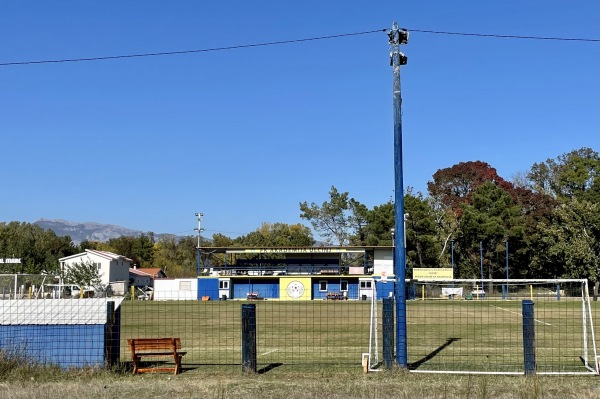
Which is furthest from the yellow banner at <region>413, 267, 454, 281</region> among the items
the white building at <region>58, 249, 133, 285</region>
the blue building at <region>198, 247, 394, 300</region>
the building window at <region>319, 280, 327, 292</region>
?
the white building at <region>58, 249, 133, 285</region>

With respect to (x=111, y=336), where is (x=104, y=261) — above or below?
above

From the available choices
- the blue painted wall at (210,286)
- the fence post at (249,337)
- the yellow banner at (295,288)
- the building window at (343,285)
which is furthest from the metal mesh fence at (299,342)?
the building window at (343,285)

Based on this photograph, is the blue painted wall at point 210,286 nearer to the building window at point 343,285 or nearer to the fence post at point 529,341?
the building window at point 343,285

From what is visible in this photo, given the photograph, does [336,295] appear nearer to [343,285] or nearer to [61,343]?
[343,285]

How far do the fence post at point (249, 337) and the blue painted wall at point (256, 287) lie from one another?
60894 mm

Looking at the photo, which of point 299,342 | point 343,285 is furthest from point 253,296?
point 299,342

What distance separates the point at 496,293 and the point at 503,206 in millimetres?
49601

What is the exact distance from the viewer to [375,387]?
32.8 feet

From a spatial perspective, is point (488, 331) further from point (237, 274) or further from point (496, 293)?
point (237, 274)

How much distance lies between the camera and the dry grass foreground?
9547mm

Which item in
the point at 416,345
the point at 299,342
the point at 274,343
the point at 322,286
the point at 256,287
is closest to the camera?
the point at 416,345

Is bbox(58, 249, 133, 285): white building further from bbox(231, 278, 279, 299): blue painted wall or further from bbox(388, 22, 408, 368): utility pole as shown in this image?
bbox(388, 22, 408, 368): utility pole

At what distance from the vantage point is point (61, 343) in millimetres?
11656

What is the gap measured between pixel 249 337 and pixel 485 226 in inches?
2803
